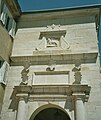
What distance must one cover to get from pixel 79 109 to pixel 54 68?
6.74ft

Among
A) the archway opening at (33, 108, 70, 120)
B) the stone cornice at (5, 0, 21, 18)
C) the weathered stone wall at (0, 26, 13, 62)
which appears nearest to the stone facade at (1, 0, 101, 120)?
the archway opening at (33, 108, 70, 120)

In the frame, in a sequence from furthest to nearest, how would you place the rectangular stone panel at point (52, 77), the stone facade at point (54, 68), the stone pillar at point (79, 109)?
the rectangular stone panel at point (52, 77)
the stone facade at point (54, 68)
the stone pillar at point (79, 109)

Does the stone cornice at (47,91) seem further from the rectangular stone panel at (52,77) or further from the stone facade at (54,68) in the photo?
the rectangular stone panel at (52,77)

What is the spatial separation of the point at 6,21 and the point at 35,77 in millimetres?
2981

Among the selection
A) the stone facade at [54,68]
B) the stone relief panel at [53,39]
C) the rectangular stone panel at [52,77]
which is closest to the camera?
the stone facade at [54,68]

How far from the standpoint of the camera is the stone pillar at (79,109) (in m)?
6.99

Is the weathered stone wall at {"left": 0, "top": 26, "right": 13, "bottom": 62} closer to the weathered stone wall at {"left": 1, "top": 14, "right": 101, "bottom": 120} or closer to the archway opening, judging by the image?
the weathered stone wall at {"left": 1, "top": 14, "right": 101, "bottom": 120}

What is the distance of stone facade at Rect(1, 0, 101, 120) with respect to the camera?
7.46 m

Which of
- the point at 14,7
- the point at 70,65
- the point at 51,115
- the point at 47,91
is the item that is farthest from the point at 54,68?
the point at 14,7

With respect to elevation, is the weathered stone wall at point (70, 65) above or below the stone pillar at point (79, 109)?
above

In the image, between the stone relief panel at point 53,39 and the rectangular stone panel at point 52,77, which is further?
the stone relief panel at point 53,39

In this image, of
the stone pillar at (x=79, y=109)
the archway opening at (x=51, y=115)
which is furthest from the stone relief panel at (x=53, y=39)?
the archway opening at (x=51, y=115)

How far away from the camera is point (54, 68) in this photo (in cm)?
830

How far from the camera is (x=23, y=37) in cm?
967
